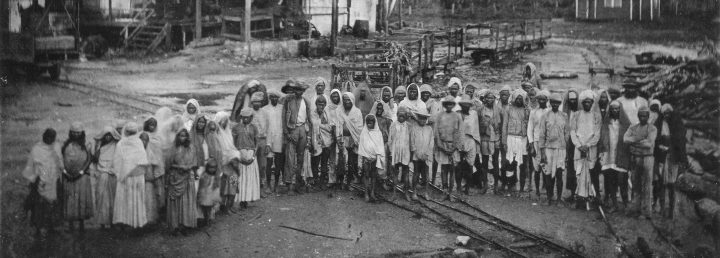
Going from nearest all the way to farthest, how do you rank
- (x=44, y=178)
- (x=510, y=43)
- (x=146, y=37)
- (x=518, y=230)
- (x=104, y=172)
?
(x=44, y=178), (x=104, y=172), (x=518, y=230), (x=146, y=37), (x=510, y=43)

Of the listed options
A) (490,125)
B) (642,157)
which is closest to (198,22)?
(490,125)

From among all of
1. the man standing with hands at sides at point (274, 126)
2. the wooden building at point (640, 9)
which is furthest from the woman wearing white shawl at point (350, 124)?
the wooden building at point (640, 9)

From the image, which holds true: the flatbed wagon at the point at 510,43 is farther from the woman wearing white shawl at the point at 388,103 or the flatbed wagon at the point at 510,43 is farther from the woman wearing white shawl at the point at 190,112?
the woman wearing white shawl at the point at 190,112

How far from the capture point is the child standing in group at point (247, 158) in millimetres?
7707

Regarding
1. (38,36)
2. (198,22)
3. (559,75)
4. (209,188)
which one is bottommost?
(209,188)

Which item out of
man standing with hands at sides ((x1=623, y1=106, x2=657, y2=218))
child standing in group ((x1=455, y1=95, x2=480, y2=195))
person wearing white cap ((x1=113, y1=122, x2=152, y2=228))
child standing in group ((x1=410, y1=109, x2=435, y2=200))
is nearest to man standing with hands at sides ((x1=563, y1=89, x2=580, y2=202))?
man standing with hands at sides ((x1=623, y1=106, x2=657, y2=218))

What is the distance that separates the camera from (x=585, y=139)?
7988 mm

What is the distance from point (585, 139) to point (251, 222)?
13.4 ft

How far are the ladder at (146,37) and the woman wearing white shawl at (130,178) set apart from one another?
15.3 feet

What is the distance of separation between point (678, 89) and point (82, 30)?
8.21 metres

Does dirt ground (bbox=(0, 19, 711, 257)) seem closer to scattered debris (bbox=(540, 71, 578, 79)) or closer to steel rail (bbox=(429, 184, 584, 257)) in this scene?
steel rail (bbox=(429, 184, 584, 257))

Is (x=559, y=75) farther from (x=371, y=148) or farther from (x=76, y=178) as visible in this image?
(x=76, y=178)

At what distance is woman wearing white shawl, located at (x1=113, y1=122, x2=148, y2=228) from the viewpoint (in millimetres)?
6453

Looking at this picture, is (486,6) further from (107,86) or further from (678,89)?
(107,86)
